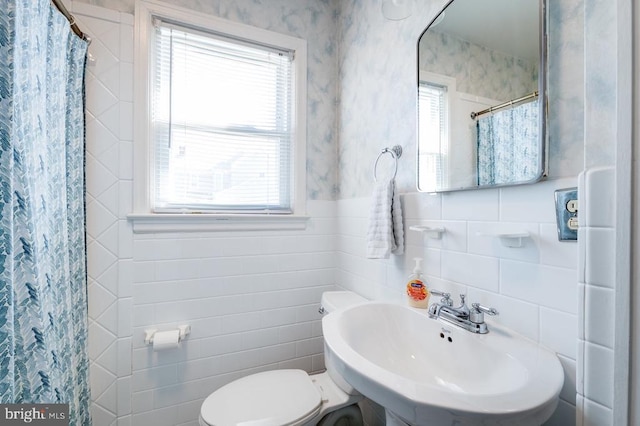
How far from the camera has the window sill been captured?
136 centimetres

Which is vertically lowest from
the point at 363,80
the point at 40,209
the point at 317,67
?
the point at 40,209

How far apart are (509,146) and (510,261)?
1.09 feet

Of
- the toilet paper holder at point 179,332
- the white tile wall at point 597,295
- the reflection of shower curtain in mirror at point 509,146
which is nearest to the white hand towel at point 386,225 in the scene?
the reflection of shower curtain in mirror at point 509,146

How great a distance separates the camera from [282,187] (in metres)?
1.69

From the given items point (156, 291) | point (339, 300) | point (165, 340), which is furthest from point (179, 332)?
point (339, 300)

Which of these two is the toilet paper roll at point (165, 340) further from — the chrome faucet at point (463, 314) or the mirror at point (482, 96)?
the mirror at point (482, 96)

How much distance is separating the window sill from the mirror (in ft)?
2.66

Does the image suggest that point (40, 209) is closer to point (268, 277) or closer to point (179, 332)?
point (179, 332)

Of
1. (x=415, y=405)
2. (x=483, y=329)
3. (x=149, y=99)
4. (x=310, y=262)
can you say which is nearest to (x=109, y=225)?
(x=149, y=99)

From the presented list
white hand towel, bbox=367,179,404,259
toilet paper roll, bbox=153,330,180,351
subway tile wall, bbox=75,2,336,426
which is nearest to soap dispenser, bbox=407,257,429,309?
white hand towel, bbox=367,179,404,259

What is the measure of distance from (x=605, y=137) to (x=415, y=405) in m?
0.59

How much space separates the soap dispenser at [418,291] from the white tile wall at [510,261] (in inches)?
2.6

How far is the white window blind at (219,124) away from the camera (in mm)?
1431

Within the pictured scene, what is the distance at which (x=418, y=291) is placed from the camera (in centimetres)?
102
